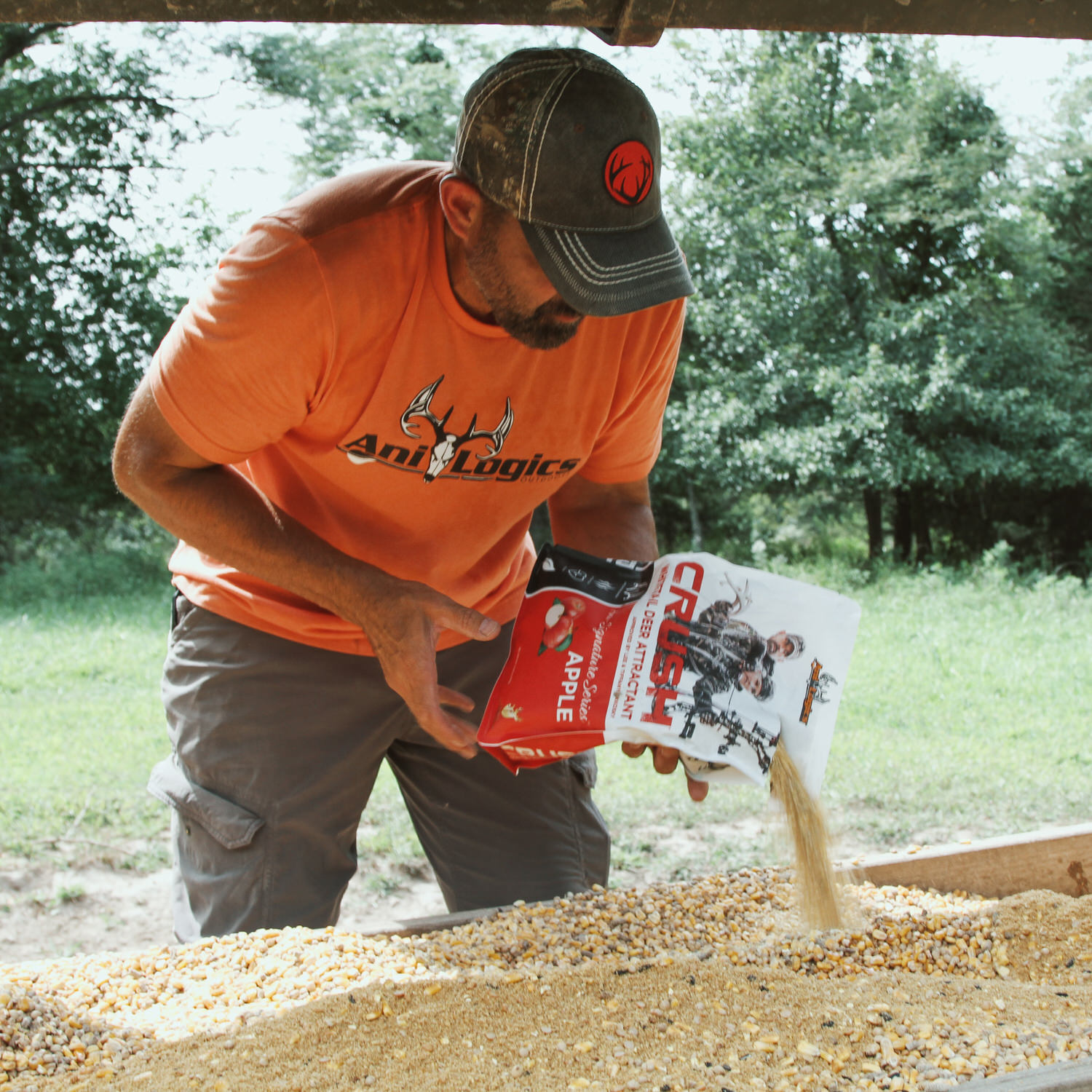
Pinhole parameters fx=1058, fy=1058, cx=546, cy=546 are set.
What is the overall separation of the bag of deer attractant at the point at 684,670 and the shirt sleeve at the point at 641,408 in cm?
48

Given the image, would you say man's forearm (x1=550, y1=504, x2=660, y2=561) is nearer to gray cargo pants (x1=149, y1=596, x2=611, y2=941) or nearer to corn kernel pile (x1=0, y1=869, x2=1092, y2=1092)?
gray cargo pants (x1=149, y1=596, x2=611, y2=941)

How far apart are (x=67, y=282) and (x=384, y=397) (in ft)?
43.2

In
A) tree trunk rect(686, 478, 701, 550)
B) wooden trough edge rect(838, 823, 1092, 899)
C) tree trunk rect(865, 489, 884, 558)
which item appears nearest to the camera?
wooden trough edge rect(838, 823, 1092, 899)

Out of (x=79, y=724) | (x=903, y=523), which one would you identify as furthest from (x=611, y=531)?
(x=903, y=523)

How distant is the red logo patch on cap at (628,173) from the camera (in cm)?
174

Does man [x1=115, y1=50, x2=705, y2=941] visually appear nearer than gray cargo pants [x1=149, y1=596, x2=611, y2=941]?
Yes

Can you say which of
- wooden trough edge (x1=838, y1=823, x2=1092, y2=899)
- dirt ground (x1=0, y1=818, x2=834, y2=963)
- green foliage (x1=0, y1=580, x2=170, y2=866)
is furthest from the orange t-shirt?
green foliage (x1=0, y1=580, x2=170, y2=866)

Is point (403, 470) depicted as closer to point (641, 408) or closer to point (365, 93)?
point (641, 408)

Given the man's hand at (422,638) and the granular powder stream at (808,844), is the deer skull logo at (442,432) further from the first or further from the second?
the granular powder stream at (808,844)

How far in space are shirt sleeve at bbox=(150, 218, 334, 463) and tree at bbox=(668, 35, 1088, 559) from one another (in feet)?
39.5

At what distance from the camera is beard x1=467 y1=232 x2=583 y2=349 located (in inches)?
73.2

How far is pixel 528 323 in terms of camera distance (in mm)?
1910

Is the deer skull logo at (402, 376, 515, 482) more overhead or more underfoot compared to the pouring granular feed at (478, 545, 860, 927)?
more overhead

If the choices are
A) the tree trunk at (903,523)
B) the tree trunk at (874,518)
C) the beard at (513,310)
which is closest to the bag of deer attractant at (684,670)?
the beard at (513,310)
